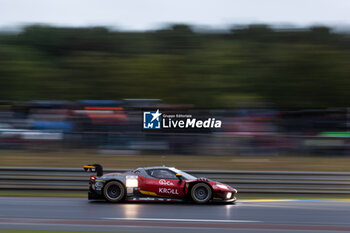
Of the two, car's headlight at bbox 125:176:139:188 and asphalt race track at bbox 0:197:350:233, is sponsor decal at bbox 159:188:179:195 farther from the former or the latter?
car's headlight at bbox 125:176:139:188

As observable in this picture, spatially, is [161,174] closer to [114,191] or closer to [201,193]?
[201,193]

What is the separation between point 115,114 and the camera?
578 inches

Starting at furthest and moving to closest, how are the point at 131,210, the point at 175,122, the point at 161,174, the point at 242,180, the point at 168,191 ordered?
the point at 175,122 < the point at 242,180 < the point at 161,174 < the point at 168,191 < the point at 131,210

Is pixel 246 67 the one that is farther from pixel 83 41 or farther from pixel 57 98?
pixel 83 41

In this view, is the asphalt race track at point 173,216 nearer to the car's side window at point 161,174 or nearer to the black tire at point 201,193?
the black tire at point 201,193

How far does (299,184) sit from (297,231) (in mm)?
5152

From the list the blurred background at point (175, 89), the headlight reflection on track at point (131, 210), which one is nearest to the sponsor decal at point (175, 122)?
the blurred background at point (175, 89)

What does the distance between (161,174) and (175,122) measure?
484cm

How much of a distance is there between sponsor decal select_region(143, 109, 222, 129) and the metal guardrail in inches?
104

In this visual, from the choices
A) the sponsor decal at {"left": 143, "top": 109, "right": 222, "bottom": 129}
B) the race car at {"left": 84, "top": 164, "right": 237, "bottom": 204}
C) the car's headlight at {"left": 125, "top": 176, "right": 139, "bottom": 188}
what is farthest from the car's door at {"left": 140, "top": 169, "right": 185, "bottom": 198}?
the sponsor decal at {"left": 143, "top": 109, "right": 222, "bottom": 129}

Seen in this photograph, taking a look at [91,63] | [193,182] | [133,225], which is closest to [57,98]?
[91,63]

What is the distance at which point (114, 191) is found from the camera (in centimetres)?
988

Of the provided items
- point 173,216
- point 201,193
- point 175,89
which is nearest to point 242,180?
point 201,193

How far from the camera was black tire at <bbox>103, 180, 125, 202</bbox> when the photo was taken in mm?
9796
